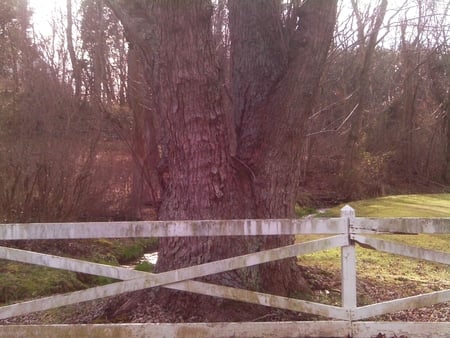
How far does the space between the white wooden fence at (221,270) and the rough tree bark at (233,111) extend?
1.38 meters

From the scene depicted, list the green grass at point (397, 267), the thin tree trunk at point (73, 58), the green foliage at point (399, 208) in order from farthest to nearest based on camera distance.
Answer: the green foliage at point (399, 208) < the thin tree trunk at point (73, 58) < the green grass at point (397, 267)

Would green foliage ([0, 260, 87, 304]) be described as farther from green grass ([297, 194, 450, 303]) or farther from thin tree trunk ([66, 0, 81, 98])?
thin tree trunk ([66, 0, 81, 98])

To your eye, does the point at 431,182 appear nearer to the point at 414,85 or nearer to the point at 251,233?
the point at 414,85

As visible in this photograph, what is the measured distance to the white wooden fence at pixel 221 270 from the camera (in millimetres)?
4445

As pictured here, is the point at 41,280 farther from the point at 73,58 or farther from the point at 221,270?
the point at 73,58

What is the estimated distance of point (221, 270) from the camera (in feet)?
14.9

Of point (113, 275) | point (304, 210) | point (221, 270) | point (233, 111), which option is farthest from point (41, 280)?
point (304, 210)

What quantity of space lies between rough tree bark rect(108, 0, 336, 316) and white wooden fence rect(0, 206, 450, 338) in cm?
138

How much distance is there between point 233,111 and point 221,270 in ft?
8.93

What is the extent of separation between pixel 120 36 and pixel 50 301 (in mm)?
14501

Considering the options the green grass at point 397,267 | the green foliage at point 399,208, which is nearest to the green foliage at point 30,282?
the green grass at point 397,267

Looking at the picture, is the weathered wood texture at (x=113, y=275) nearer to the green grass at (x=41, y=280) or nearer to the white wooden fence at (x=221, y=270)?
the white wooden fence at (x=221, y=270)

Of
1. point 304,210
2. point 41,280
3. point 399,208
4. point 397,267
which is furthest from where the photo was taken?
point 304,210

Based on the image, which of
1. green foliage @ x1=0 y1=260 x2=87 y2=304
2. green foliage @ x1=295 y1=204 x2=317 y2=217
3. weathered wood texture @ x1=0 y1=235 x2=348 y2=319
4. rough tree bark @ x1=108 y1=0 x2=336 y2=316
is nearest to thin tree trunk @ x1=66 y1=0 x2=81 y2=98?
green foliage @ x1=0 y1=260 x2=87 y2=304
